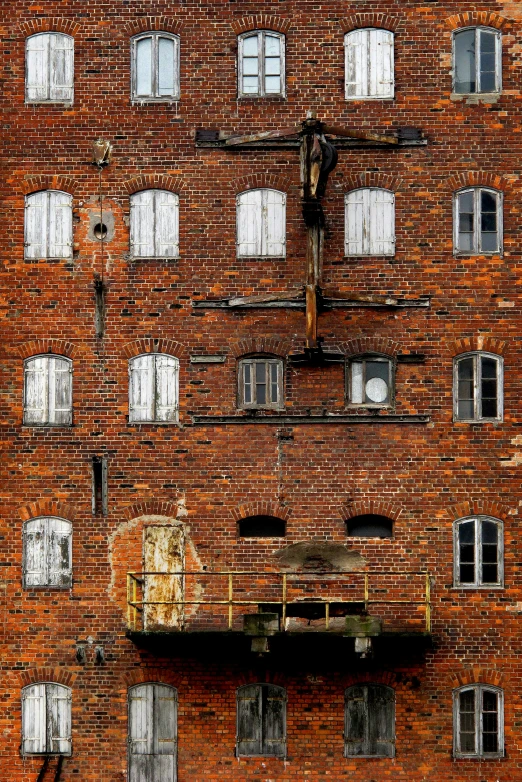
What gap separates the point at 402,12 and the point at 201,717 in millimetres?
15574

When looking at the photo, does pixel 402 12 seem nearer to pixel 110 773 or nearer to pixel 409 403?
pixel 409 403

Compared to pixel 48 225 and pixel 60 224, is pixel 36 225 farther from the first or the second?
pixel 60 224

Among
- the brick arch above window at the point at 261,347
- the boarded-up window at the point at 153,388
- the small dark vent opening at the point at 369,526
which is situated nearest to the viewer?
the small dark vent opening at the point at 369,526

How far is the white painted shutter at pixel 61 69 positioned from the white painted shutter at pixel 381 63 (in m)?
6.48

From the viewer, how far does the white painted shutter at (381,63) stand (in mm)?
36375

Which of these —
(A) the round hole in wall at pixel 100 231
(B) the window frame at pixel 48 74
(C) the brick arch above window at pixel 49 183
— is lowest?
(A) the round hole in wall at pixel 100 231

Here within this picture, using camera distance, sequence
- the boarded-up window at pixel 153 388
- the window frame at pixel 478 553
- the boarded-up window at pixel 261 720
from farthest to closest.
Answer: the boarded-up window at pixel 153 388 → the window frame at pixel 478 553 → the boarded-up window at pixel 261 720

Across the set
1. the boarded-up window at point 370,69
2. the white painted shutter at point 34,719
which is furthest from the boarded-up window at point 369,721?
the boarded-up window at point 370,69

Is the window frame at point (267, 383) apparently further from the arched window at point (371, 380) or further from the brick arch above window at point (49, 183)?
the brick arch above window at point (49, 183)

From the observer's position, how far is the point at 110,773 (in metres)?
34.9

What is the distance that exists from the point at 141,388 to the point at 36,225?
4.21 m

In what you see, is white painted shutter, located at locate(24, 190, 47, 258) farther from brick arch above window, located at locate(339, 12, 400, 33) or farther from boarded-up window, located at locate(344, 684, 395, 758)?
boarded-up window, located at locate(344, 684, 395, 758)

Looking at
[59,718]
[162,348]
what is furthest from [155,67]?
[59,718]

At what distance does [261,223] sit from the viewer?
36.2 m
